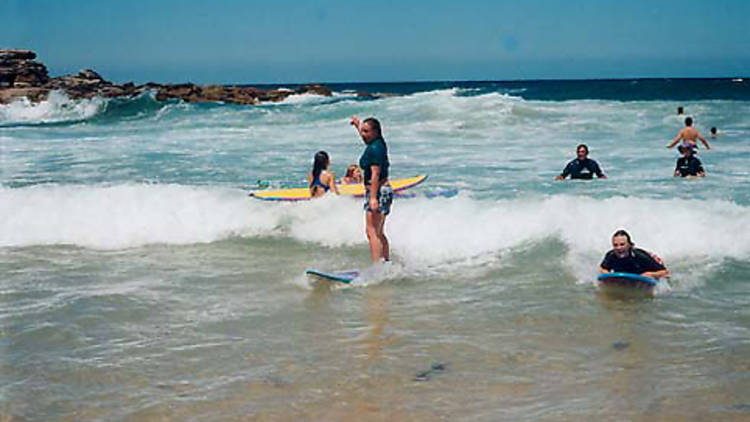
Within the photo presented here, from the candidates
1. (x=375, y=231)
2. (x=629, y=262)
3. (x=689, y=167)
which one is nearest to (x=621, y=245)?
(x=629, y=262)

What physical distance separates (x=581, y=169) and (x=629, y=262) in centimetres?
681

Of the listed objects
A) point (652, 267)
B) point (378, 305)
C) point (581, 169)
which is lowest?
point (378, 305)

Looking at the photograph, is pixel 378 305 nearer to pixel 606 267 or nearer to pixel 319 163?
pixel 606 267

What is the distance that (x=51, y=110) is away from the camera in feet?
149

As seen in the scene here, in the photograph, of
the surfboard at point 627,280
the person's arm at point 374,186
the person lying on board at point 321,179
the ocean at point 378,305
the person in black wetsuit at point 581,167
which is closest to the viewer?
the ocean at point 378,305

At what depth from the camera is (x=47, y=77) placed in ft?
196

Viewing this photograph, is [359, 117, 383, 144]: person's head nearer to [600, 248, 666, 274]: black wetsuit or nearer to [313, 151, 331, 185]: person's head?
[600, 248, 666, 274]: black wetsuit

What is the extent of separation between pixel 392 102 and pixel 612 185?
73.0 feet

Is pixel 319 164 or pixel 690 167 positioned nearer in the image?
pixel 319 164

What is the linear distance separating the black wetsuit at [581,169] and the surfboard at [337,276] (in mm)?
7168

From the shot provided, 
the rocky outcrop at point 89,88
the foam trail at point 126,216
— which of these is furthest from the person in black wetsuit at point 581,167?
the rocky outcrop at point 89,88

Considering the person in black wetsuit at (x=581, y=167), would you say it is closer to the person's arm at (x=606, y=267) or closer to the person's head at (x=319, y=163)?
the person's head at (x=319, y=163)

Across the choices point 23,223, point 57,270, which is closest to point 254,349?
point 57,270

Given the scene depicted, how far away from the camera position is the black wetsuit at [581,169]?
13648 mm
